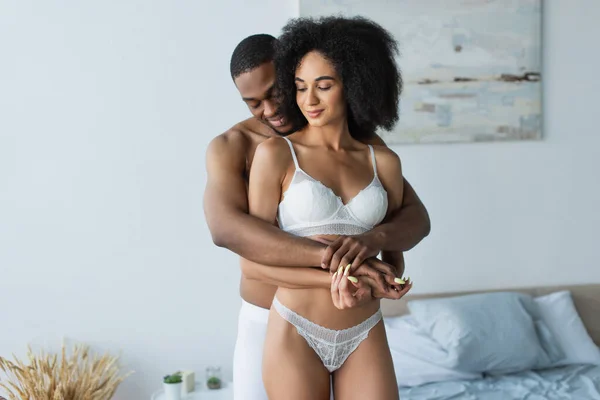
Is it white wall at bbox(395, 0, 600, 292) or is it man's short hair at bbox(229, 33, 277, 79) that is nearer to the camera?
man's short hair at bbox(229, 33, 277, 79)

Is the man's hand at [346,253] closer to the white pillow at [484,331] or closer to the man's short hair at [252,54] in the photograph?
the man's short hair at [252,54]

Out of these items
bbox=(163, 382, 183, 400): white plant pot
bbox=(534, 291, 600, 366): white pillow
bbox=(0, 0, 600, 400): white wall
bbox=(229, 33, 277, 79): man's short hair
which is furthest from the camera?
bbox=(534, 291, 600, 366): white pillow

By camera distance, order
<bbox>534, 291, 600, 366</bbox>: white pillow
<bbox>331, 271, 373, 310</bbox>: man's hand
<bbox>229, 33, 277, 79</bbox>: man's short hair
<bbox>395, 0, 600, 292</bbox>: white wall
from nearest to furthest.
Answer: <bbox>331, 271, 373, 310</bbox>: man's hand, <bbox>229, 33, 277, 79</bbox>: man's short hair, <bbox>534, 291, 600, 366</bbox>: white pillow, <bbox>395, 0, 600, 292</bbox>: white wall

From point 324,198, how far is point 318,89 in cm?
27

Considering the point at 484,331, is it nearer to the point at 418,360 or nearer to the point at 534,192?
the point at 418,360

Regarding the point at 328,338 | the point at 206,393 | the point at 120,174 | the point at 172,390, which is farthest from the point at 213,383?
the point at 328,338

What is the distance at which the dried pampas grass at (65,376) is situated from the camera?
3.12m

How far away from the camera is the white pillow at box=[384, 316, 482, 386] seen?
330cm

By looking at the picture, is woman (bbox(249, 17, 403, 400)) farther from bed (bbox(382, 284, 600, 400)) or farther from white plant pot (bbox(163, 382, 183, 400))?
white plant pot (bbox(163, 382, 183, 400))

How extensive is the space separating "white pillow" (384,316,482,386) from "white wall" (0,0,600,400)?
474mm

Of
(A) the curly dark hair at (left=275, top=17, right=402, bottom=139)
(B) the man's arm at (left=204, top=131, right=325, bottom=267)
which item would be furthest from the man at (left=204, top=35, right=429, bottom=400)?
→ (A) the curly dark hair at (left=275, top=17, right=402, bottom=139)

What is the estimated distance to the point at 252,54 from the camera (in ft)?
6.62

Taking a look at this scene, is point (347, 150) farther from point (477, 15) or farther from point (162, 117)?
point (477, 15)

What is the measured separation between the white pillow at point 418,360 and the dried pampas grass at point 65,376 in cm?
123
